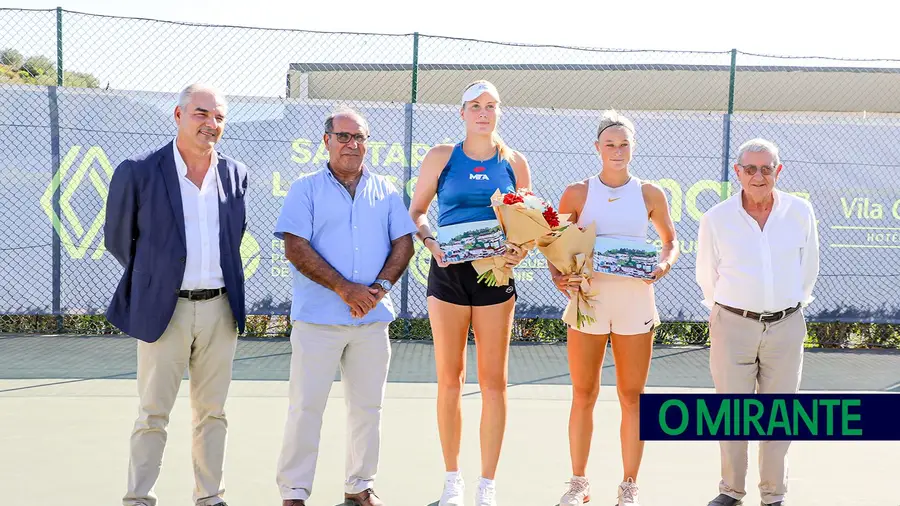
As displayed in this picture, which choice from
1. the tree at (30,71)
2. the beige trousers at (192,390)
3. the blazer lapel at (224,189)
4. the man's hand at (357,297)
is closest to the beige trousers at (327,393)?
the man's hand at (357,297)

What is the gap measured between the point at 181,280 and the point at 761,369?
106 inches

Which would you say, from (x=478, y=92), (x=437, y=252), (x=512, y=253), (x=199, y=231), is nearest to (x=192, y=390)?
(x=199, y=231)

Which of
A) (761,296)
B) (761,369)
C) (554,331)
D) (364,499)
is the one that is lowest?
(364,499)

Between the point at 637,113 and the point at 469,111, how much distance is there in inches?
184

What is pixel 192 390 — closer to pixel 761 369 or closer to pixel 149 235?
pixel 149 235

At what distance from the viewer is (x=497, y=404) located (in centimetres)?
433

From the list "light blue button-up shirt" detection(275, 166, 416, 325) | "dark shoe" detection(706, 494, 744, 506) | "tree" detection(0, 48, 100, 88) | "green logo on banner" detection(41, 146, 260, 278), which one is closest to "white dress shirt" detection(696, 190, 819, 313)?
"dark shoe" detection(706, 494, 744, 506)

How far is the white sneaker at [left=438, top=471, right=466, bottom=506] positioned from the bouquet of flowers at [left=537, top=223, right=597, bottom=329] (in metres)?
0.93

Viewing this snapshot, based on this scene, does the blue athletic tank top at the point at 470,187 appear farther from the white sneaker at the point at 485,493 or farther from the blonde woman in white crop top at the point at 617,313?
the white sneaker at the point at 485,493

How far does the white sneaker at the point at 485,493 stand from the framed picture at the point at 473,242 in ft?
3.44

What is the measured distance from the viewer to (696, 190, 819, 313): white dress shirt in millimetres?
4156

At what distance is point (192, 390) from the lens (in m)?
4.12

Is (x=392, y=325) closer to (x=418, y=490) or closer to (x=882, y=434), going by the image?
(x=418, y=490)

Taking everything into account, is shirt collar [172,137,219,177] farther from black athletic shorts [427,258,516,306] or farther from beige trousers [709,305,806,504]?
beige trousers [709,305,806,504]
